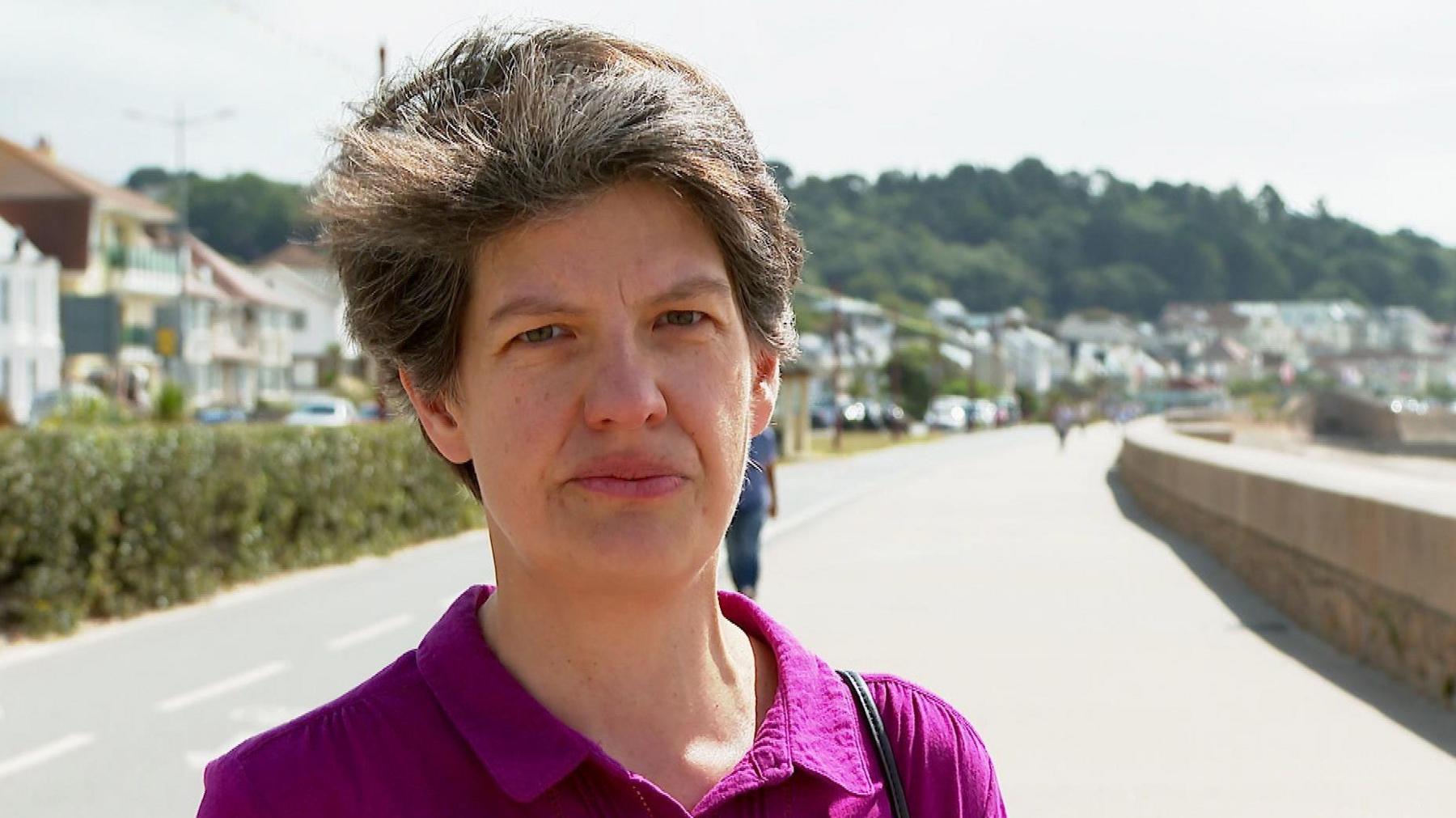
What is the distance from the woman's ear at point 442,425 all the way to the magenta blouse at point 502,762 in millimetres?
198

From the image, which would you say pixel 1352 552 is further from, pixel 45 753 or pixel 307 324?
pixel 307 324

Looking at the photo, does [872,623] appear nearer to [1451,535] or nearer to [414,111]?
[1451,535]

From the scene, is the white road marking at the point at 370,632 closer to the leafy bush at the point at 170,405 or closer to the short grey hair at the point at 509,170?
the short grey hair at the point at 509,170

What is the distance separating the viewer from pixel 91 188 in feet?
234

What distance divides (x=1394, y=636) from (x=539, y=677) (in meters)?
9.25

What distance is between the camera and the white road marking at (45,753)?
8.92 meters

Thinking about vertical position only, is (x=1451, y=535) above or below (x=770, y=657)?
below

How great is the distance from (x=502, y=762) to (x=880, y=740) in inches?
16.0

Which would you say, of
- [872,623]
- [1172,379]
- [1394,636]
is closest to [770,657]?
[1394,636]

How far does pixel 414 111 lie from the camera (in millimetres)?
2064

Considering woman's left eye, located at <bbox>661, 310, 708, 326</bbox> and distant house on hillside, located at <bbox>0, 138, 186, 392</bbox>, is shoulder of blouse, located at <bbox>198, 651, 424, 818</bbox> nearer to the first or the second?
woman's left eye, located at <bbox>661, 310, 708, 326</bbox>

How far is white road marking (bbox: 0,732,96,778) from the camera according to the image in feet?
29.3

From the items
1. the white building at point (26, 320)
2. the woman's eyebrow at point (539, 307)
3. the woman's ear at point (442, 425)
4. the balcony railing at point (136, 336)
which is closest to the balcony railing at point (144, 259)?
the balcony railing at point (136, 336)

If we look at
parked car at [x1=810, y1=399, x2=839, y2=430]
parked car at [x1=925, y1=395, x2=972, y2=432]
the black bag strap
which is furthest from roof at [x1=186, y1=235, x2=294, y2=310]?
the black bag strap
